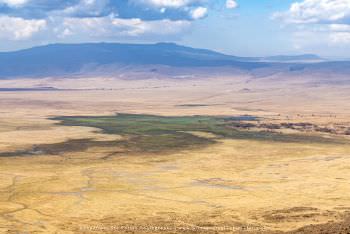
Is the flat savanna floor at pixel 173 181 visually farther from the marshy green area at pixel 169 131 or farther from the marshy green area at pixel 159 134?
the marshy green area at pixel 169 131

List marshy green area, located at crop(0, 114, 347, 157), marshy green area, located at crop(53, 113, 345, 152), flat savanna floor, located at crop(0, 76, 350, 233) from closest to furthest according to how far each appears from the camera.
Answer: flat savanna floor, located at crop(0, 76, 350, 233), marshy green area, located at crop(0, 114, 347, 157), marshy green area, located at crop(53, 113, 345, 152)

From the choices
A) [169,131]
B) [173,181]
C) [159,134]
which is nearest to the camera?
[173,181]

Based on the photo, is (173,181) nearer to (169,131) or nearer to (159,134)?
(159,134)

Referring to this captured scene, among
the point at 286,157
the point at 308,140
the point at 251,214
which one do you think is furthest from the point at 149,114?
the point at 251,214

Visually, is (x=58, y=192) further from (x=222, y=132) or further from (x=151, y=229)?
(x=222, y=132)

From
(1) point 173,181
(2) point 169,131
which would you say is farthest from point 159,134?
(1) point 173,181

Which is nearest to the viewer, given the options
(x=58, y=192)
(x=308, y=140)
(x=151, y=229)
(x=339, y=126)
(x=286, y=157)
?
(x=151, y=229)

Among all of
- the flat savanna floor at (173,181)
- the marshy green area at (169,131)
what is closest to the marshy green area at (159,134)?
the marshy green area at (169,131)

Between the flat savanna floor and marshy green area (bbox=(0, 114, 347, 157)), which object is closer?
the flat savanna floor

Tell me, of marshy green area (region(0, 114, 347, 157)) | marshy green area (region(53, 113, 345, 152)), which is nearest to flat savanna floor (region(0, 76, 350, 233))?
marshy green area (region(0, 114, 347, 157))

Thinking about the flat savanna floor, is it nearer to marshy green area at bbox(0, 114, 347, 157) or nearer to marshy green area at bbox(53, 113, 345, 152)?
marshy green area at bbox(0, 114, 347, 157)

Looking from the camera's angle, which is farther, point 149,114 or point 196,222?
point 149,114
